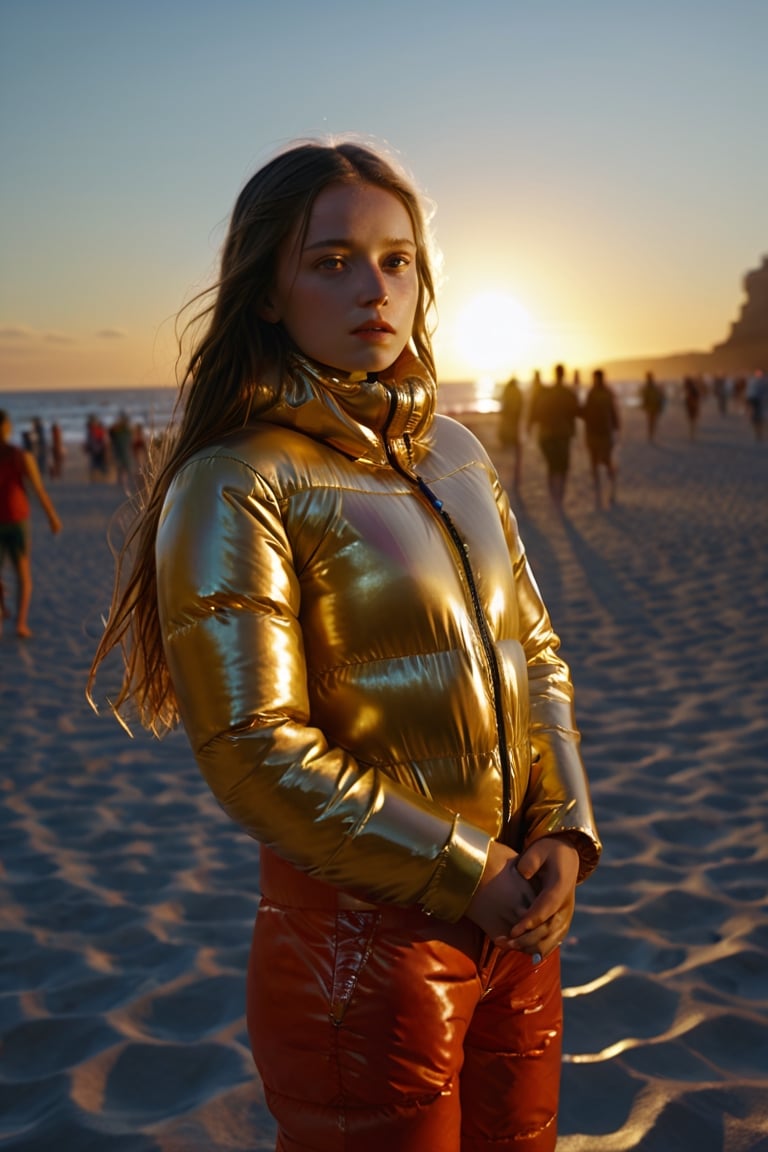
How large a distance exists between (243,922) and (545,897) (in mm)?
2456

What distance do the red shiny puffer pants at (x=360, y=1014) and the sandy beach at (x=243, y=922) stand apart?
1.21 metres

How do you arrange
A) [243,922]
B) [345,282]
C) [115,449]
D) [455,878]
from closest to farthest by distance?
[455,878] < [345,282] < [243,922] < [115,449]

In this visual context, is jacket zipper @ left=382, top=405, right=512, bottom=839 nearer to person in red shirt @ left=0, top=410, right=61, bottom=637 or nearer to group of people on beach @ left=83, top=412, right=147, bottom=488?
person in red shirt @ left=0, top=410, right=61, bottom=637

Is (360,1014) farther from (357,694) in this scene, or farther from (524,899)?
(357,694)

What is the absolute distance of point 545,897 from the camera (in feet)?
4.81

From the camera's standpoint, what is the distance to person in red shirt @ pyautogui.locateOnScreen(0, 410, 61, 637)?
8.43 metres

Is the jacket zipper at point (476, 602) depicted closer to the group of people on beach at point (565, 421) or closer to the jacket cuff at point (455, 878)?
the jacket cuff at point (455, 878)

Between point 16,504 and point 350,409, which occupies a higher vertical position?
point 350,409

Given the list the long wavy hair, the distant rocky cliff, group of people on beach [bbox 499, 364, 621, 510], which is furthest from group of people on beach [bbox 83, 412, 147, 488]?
the distant rocky cliff

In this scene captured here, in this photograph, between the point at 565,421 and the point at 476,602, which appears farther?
the point at 565,421

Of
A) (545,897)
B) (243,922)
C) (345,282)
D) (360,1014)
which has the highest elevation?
(345,282)

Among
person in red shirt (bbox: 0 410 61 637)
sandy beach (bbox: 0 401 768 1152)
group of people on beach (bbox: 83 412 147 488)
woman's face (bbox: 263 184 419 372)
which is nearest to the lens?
woman's face (bbox: 263 184 419 372)

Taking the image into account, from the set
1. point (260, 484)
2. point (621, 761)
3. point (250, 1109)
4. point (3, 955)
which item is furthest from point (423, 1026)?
point (621, 761)

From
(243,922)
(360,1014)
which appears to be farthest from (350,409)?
(243,922)
